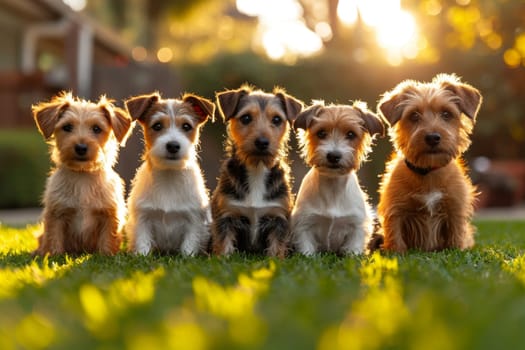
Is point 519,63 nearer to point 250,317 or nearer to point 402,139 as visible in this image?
point 402,139

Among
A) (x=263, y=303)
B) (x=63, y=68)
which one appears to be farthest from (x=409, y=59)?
(x=263, y=303)

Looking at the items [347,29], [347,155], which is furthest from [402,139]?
[347,29]

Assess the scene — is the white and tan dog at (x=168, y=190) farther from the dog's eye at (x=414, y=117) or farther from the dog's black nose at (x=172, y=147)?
the dog's eye at (x=414, y=117)

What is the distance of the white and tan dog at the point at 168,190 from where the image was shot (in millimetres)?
6109

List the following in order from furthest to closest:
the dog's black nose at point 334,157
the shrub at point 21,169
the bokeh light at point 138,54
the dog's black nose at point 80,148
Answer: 1. the bokeh light at point 138,54
2. the shrub at point 21,169
3. the dog's black nose at point 80,148
4. the dog's black nose at point 334,157

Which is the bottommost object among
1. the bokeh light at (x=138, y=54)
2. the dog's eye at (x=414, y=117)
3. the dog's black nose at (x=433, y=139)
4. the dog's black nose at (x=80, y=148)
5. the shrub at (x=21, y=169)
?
the shrub at (x=21, y=169)

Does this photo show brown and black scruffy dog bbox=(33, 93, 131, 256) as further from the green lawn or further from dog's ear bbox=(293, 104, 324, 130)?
dog's ear bbox=(293, 104, 324, 130)

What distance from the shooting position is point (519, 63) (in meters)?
20.1

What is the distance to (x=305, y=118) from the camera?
6.12m

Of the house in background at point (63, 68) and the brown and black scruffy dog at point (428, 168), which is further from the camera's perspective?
the house in background at point (63, 68)

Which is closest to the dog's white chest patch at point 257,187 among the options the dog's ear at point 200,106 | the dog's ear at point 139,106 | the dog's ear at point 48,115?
the dog's ear at point 200,106

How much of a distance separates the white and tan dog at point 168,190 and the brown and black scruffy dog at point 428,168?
1.72 m

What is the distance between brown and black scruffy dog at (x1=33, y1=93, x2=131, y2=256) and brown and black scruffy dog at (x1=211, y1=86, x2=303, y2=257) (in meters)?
0.93

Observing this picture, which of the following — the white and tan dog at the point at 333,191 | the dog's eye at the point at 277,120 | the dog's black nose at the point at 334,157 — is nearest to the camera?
the dog's black nose at the point at 334,157
